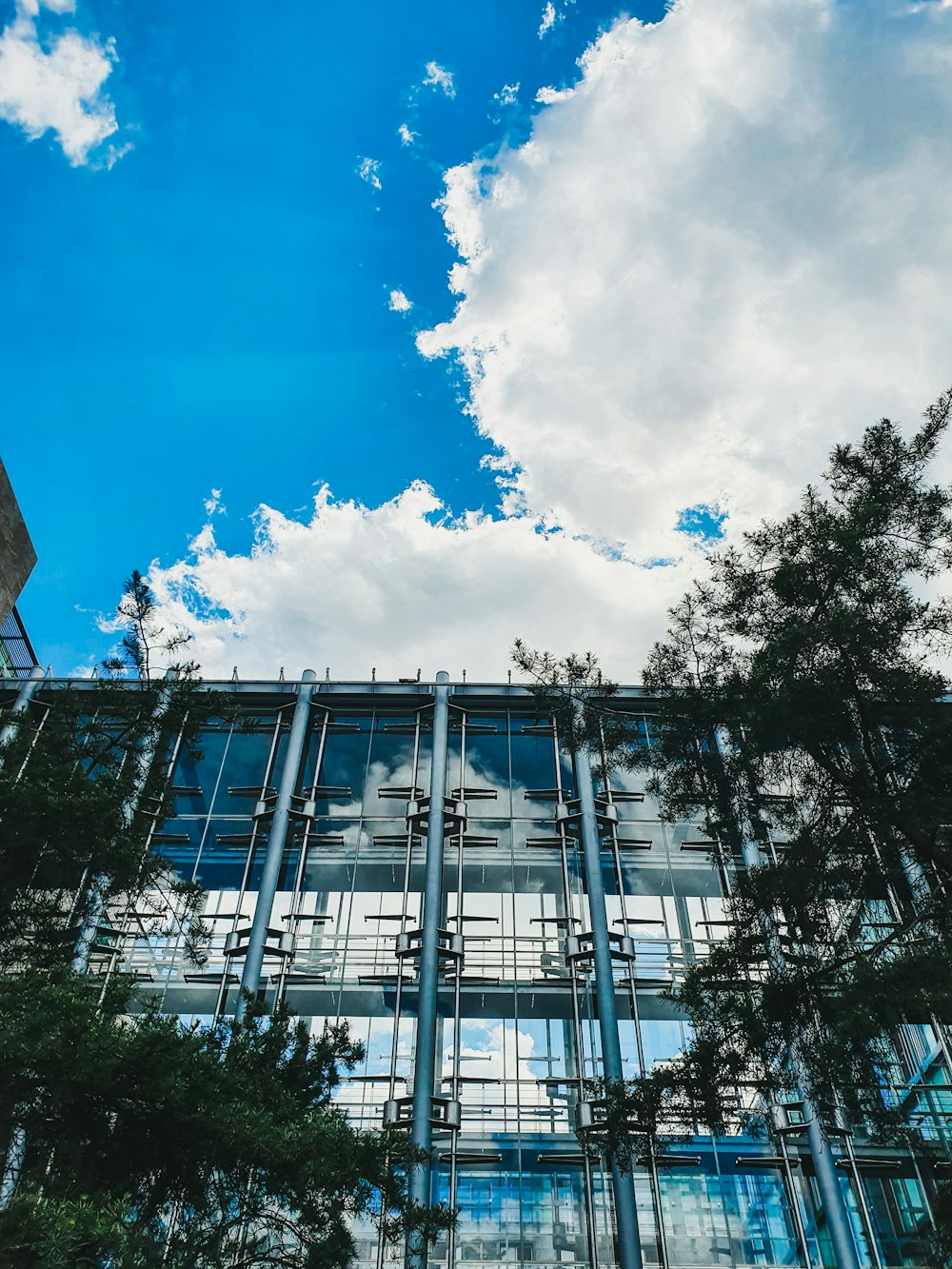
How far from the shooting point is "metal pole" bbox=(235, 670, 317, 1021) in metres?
19.0

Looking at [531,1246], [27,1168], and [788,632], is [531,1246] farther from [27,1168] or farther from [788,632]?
[788,632]

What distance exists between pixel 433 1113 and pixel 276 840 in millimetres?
6688

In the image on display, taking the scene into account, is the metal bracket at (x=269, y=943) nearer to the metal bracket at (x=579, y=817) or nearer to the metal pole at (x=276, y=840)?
the metal pole at (x=276, y=840)

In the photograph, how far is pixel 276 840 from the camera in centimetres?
2069

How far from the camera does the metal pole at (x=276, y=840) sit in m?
19.0

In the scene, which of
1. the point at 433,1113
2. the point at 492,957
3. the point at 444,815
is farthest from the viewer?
the point at 444,815

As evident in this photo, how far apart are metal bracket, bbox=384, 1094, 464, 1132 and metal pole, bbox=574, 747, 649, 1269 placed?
2971 millimetres

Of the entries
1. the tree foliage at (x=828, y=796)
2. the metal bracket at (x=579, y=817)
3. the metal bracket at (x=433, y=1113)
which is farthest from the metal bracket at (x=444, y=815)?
the tree foliage at (x=828, y=796)

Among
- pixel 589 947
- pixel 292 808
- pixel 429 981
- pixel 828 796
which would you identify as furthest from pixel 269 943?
pixel 828 796

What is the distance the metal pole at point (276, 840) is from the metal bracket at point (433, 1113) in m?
3.36

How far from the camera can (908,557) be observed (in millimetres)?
12008

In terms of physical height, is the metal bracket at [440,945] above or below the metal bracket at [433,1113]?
above

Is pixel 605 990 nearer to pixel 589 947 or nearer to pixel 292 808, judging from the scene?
pixel 589 947

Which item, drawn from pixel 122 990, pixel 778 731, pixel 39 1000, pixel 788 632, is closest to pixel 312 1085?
pixel 122 990
